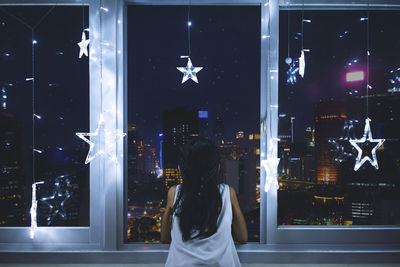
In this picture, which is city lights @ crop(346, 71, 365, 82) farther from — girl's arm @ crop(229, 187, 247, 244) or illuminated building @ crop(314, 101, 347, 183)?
girl's arm @ crop(229, 187, 247, 244)

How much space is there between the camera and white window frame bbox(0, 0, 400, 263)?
1.83 meters

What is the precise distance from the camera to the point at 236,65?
2143 millimetres

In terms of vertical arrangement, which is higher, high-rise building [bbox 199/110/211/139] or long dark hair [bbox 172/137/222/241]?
high-rise building [bbox 199/110/211/139]

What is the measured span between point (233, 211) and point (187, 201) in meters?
0.30

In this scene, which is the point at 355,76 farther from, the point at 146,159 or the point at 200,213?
the point at 146,159

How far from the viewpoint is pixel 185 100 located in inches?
81.9

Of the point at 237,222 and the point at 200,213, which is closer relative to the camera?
the point at 200,213

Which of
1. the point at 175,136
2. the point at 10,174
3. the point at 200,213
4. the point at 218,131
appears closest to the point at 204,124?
the point at 218,131

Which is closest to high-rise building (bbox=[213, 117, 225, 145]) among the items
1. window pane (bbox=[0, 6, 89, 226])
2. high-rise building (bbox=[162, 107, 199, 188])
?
high-rise building (bbox=[162, 107, 199, 188])

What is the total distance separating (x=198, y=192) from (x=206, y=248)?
27 cm

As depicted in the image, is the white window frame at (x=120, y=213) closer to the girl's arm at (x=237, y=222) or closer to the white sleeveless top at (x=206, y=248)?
the girl's arm at (x=237, y=222)

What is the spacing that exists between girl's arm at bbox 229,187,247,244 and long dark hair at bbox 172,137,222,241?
0.15m

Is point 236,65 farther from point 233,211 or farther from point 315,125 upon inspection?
point 233,211

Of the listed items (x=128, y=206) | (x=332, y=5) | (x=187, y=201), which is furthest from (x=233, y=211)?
(x=332, y=5)
